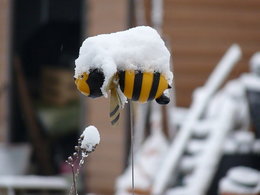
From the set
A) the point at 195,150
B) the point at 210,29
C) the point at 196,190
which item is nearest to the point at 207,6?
the point at 210,29

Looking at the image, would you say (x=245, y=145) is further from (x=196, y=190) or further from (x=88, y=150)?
(x=88, y=150)

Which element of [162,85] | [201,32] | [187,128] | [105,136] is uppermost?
[162,85]

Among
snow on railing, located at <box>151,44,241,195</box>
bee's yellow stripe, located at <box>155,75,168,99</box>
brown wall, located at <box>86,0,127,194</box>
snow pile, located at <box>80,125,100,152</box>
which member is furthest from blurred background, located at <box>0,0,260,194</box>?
snow pile, located at <box>80,125,100,152</box>

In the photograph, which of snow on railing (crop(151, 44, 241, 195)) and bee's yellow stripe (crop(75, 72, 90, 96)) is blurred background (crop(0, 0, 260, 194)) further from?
bee's yellow stripe (crop(75, 72, 90, 96))

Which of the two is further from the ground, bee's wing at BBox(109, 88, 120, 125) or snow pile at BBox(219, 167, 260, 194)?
bee's wing at BBox(109, 88, 120, 125)

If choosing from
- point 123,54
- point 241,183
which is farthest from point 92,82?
point 241,183

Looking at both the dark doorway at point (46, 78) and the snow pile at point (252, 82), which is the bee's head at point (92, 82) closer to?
the snow pile at point (252, 82)

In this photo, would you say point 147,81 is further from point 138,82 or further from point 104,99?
A: point 104,99
